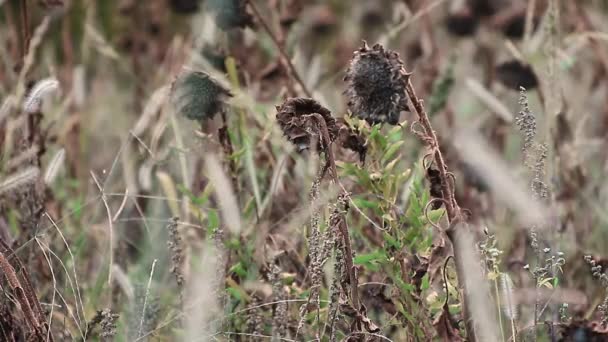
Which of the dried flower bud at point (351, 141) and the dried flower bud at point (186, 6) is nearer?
the dried flower bud at point (351, 141)

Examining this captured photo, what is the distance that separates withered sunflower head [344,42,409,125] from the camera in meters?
1.15

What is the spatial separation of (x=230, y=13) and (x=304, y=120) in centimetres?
63

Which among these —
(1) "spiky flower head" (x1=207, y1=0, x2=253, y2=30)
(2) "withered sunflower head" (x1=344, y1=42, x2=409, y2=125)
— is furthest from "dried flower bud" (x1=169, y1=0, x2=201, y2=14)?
(2) "withered sunflower head" (x1=344, y1=42, x2=409, y2=125)

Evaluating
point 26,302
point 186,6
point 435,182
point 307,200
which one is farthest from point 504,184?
point 186,6

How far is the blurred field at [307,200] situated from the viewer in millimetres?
1129

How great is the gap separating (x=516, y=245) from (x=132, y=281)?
2.20ft

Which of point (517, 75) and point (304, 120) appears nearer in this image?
point (304, 120)

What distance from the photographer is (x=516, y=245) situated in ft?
5.90

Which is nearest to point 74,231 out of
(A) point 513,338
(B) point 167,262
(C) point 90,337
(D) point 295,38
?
(B) point 167,262

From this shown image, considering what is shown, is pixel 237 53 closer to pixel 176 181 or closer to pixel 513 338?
pixel 176 181

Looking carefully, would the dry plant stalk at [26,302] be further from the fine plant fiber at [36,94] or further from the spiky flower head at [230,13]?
the spiky flower head at [230,13]

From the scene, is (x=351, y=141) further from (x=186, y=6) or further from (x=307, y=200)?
(x=186, y=6)

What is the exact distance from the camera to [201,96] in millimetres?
1376

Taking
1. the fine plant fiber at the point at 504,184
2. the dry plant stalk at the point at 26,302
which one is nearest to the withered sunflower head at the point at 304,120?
the fine plant fiber at the point at 504,184
